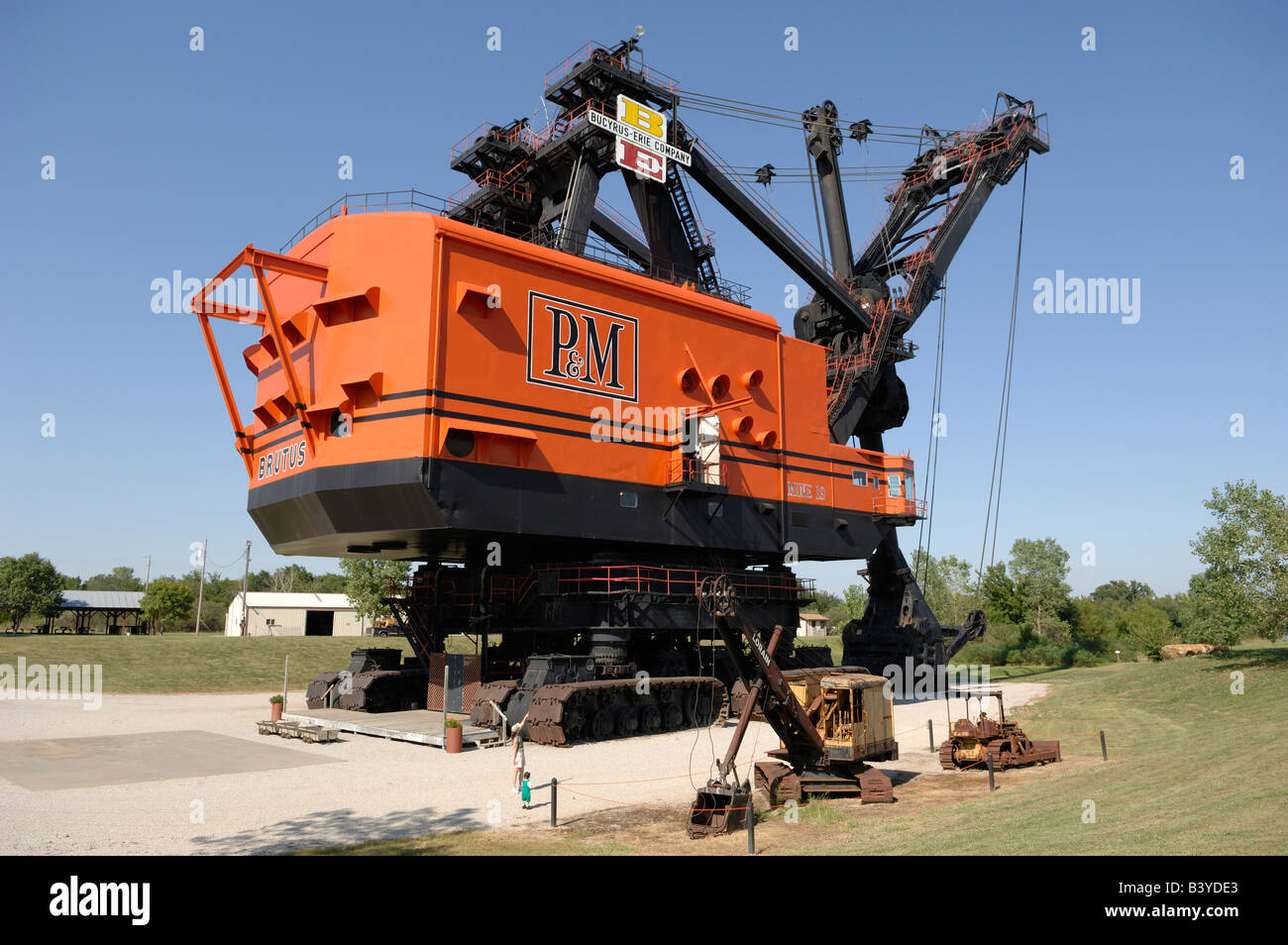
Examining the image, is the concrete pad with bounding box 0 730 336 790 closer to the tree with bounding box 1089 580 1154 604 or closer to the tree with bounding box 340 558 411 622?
the tree with bounding box 340 558 411 622

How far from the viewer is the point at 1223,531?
3042 centimetres

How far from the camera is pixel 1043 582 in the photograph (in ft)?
311

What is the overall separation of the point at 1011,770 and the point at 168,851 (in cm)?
1670

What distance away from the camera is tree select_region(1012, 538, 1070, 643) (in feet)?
287

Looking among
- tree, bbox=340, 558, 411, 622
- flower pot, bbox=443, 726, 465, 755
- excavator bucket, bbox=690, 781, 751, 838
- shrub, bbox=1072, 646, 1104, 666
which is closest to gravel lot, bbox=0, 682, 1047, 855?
flower pot, bbox=443, 726, 465, 755

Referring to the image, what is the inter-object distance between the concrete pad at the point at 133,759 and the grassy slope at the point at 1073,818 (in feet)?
26.6

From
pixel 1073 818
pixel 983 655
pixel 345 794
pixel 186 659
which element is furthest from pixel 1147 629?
pixel 186 659

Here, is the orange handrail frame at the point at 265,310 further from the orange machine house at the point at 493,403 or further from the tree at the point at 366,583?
the tree at the point at 366,583

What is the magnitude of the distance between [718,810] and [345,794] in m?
7.43

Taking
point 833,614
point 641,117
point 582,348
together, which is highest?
point 641,117

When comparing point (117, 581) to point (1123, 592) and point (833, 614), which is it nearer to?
point (833, 614)

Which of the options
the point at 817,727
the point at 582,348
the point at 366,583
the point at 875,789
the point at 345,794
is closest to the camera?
the point at 875,789

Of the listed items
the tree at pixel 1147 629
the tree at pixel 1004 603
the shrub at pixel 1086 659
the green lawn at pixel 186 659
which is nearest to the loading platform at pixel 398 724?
the green lawn at pixel 186 659
